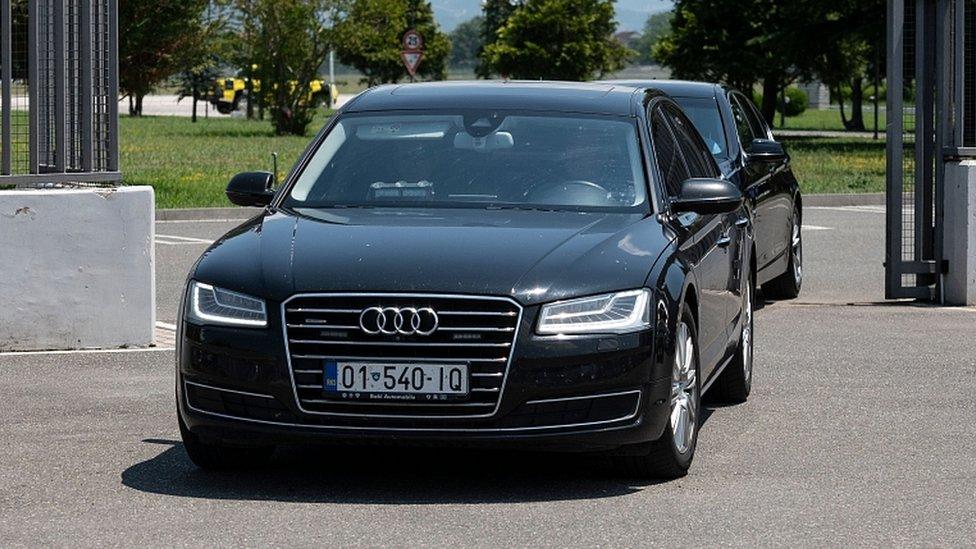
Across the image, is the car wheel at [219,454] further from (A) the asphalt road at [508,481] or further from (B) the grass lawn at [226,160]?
(B) the grass lawn at [226,160]

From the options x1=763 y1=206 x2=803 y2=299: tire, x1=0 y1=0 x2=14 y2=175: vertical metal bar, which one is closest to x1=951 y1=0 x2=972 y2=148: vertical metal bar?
x1=763 y1=206 x2=803 y2=299: tire

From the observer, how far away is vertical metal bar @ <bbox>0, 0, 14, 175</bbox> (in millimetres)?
11141

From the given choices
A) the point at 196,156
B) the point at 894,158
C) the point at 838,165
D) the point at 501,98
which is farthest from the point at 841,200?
the point at 501,98

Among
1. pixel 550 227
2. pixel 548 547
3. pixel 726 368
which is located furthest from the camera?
pixel 726 368

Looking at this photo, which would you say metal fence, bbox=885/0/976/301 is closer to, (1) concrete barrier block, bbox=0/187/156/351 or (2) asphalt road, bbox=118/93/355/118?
(1) concrete barrier block, bbox=0/187/156/351

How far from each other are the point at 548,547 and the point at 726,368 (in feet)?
11.4

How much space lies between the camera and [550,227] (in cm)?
756

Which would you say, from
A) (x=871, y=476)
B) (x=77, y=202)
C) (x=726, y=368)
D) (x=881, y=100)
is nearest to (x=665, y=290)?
(x=871, y=476)

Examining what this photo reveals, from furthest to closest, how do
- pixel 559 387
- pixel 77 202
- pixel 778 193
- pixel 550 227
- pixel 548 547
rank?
pixel 778 193 < pixel 77 202 < pixel 550 227 < pixel 559 387 < pixel 548 547

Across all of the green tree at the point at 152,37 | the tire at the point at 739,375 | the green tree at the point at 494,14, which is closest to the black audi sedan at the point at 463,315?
the tire at the point at 739,375

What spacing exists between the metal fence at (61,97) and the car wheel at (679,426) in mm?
4823

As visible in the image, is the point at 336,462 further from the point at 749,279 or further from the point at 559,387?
the point at 749,279

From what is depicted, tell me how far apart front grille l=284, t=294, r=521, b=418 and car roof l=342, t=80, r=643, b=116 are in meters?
1.78

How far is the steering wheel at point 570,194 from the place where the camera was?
26.3 feet
